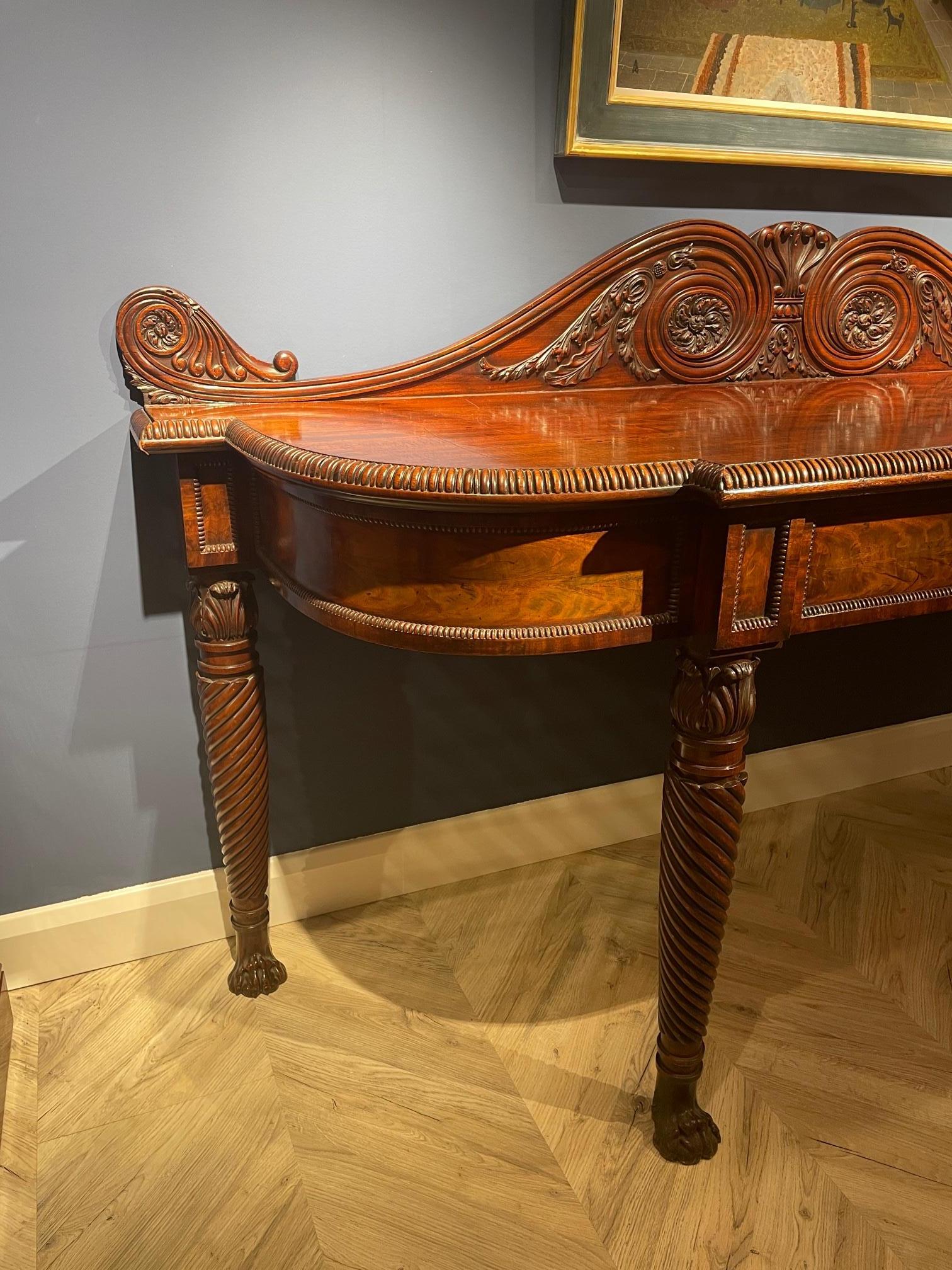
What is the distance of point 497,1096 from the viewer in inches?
53.4

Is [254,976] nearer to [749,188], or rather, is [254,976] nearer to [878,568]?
[878,568]

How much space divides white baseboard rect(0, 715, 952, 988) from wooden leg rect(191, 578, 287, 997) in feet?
0.52

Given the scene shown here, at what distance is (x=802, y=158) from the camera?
1.53 metres

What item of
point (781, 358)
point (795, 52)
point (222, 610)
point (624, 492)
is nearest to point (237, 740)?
point (222, 610)

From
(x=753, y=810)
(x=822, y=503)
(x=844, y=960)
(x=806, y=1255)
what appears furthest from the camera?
(x=753, y=810)

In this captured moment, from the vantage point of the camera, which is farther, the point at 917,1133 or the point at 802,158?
the point at 802,158

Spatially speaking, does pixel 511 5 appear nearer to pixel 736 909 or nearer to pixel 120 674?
pixel 120 674

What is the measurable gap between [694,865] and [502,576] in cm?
42

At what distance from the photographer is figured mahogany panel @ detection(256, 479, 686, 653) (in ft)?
3.23

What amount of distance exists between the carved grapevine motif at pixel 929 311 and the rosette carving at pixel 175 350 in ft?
3.68

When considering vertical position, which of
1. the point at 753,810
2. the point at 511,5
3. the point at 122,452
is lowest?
the point at 753,810

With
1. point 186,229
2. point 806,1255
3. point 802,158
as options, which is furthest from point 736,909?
point 186,229

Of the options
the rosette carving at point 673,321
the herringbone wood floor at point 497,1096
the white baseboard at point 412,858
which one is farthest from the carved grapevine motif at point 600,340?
the herringbone wood floor at point 497,1096

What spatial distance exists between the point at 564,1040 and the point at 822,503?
0.91 m
